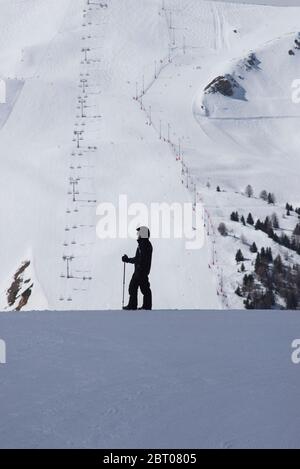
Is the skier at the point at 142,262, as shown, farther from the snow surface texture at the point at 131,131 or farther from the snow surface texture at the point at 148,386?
the snow surface texture at the point at 131,131

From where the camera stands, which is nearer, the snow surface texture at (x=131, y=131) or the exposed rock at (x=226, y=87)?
the snow surface texture at (x=131, y=131)

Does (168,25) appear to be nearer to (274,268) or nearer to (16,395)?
(274,268)

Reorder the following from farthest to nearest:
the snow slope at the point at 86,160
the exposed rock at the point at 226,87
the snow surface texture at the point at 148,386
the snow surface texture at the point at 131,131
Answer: the exposed rock at the point at 226,87 < the snow surface texture at the point at 131,131 < the snow slope at the point at 86,160 < the snow surface texture at the point at 148,386

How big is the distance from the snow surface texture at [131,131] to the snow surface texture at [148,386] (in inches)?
1493

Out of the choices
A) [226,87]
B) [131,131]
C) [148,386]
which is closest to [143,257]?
[148,386]

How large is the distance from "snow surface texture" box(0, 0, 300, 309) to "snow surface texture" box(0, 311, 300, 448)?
37910 mm

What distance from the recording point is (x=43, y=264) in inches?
2210

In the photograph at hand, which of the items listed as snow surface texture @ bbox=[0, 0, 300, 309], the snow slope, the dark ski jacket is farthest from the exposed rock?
the dark ski jacket

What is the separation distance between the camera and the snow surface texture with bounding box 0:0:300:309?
180 feet

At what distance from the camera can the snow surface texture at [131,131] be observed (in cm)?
5472

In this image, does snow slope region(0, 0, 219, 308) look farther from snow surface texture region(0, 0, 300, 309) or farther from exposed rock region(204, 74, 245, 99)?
exposed rock region(204, 74, 245, 99)

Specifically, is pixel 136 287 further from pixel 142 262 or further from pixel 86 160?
pixel 86 160

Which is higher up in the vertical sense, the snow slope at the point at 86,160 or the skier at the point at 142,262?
the snow slope at the point at 86,160

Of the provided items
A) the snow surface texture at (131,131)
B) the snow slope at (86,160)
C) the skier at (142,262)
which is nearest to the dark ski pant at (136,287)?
the skier at (142,262)
